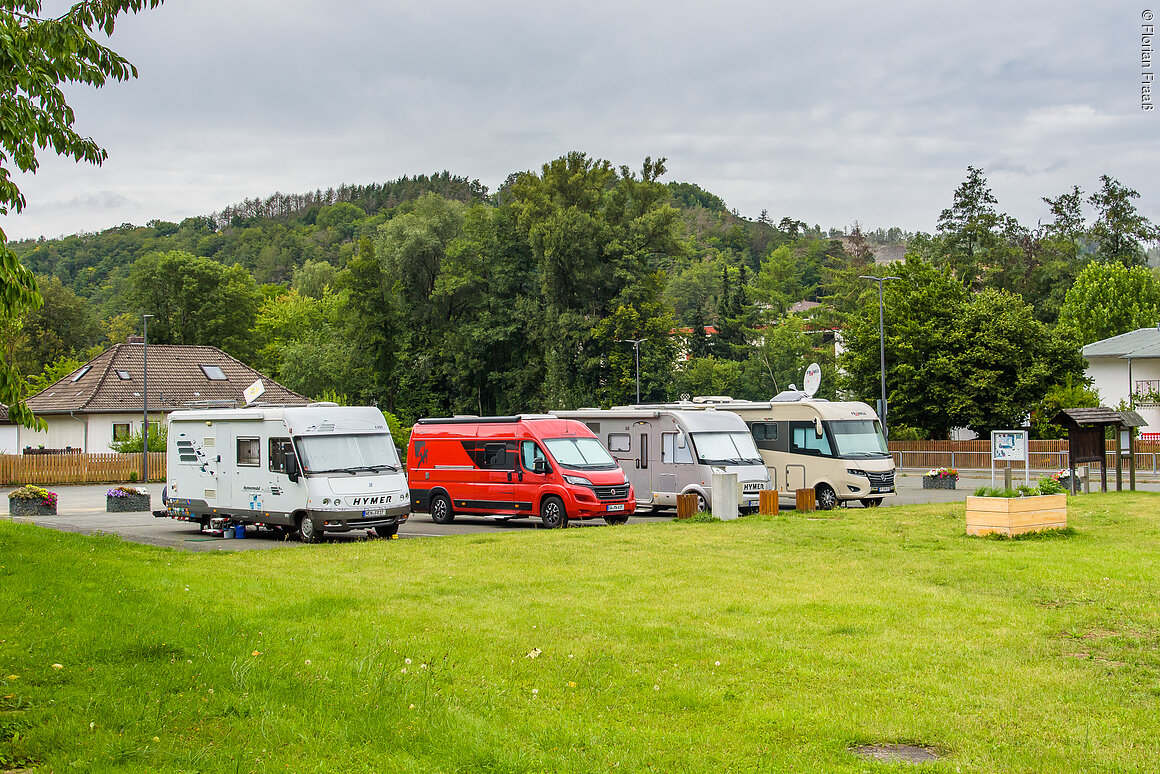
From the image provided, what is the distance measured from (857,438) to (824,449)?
3.21ft

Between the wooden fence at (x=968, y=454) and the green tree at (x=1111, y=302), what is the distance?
21750 mm

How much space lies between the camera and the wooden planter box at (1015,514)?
16.7 meters

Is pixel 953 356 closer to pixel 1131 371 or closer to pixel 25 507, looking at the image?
pixel 1131 371

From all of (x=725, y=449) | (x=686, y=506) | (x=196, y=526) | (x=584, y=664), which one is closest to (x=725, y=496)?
(x=686, y=506)

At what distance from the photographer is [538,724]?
6422 mm

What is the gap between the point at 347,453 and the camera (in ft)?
67.2

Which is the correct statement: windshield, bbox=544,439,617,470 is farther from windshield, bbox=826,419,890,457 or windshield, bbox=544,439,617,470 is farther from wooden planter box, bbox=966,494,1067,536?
wooden planter box, bbox=966,494,1067,536

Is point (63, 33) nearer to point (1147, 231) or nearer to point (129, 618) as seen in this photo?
point (129, 618)

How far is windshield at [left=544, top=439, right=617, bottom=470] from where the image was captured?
22.7 m

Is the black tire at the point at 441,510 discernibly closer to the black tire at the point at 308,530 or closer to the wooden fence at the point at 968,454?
the black tire at the point at 308,530

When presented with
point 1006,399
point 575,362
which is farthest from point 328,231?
point 1006,399

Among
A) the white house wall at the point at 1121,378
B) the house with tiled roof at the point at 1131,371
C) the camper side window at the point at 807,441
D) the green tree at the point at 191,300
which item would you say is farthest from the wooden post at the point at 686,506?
the green tree at the point at 191,300

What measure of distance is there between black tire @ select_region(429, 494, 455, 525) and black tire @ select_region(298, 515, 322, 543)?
522 cm

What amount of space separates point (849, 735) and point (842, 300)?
9195 cm
